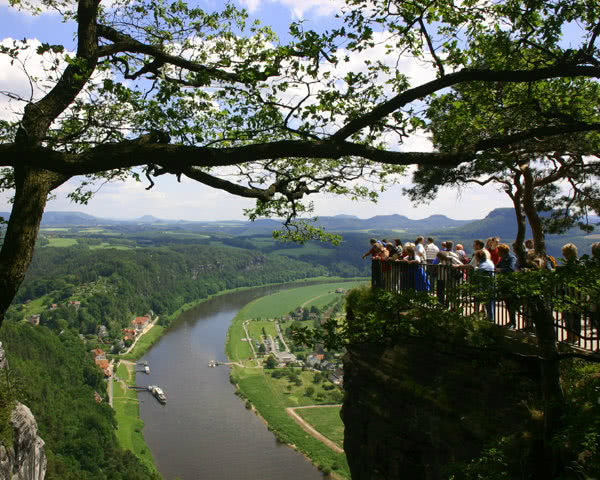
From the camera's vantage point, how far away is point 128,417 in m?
40.7

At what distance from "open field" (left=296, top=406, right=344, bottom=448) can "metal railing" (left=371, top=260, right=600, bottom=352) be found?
2688 centimetres

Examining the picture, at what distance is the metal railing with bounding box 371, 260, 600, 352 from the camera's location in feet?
15.3

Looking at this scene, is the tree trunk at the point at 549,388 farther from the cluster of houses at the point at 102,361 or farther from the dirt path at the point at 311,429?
the cluster of houses at the point at 102,361

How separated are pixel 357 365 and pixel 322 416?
32.0m

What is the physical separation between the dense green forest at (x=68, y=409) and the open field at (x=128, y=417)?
2.29ft

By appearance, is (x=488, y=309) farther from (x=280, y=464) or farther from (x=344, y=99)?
(x=280, y=464)

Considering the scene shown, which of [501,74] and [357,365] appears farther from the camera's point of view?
[357,365]

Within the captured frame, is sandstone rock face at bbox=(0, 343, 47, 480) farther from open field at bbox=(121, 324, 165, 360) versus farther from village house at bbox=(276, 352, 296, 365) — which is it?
open field at bbox=(121, 324, 165, 360)

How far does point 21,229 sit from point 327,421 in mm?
36240

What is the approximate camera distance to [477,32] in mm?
5902

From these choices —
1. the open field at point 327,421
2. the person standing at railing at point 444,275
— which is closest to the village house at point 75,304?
the open field at point 327,421

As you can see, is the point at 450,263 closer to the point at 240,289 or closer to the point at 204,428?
the point at 204,428

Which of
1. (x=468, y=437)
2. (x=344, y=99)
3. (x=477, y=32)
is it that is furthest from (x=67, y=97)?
(x=468, y=437)

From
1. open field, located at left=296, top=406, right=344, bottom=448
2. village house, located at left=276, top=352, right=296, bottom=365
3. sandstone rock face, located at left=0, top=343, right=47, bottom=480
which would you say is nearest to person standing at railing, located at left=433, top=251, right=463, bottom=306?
sandstone rock face, located at left=0, top=343, right=47, bottom=480
